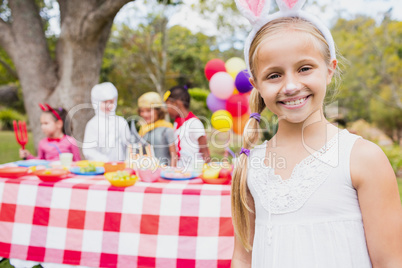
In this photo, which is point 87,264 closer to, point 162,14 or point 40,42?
point 40,42

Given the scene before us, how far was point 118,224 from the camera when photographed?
2297 millimetres

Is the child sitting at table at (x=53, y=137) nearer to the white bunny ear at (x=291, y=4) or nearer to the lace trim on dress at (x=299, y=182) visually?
the lace trim on dress at (x=299, y=182)

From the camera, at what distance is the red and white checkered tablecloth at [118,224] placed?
87.4 inches

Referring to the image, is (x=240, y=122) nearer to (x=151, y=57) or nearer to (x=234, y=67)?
(x=234, y=67)

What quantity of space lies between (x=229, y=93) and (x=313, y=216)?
330 centimetres

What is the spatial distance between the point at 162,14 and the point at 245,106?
1151 centimetres

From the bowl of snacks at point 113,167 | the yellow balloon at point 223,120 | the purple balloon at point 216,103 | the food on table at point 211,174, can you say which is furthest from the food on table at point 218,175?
the purple balloon at point 216,103

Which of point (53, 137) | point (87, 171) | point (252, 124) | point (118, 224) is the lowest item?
point (118, 224)

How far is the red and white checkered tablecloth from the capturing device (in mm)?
2221

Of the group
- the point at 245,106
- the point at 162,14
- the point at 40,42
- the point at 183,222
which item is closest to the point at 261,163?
the point at 183,222

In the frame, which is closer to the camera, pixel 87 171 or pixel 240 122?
pixel 87 171

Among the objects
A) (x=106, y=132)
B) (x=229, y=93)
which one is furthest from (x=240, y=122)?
(x=106, y=132)

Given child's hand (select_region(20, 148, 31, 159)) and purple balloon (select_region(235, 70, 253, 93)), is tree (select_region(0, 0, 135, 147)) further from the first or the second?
purple balloon (select_region(235, 70, 253, 93))

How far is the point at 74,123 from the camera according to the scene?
201 inches
